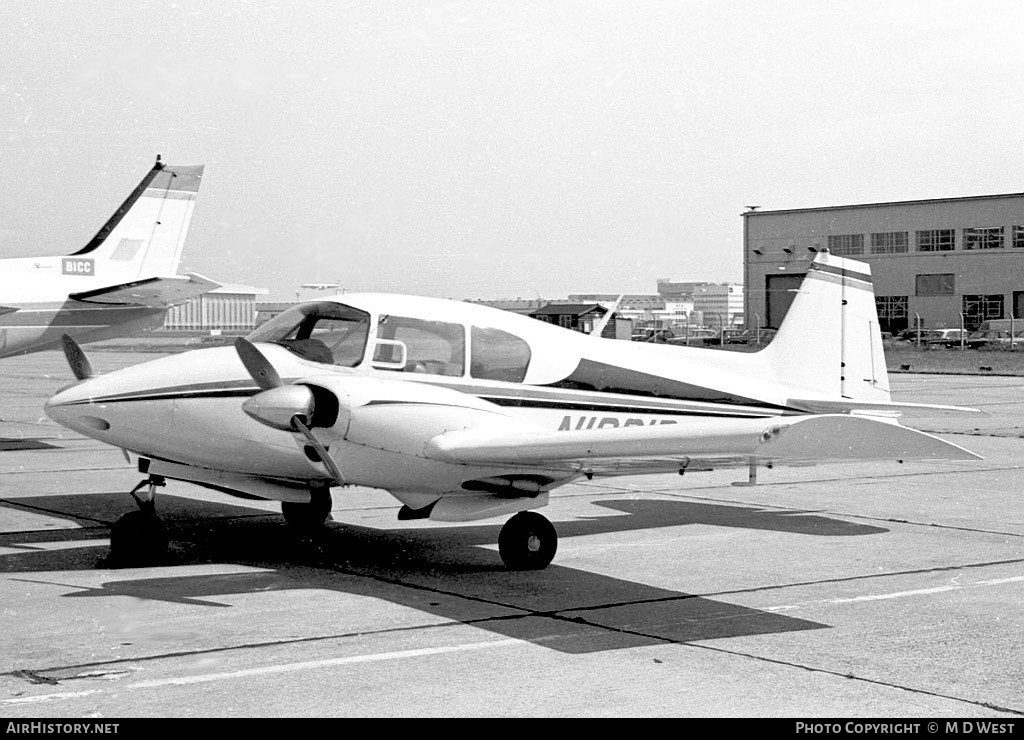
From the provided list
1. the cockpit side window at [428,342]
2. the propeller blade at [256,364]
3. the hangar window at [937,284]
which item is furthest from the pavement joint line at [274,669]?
the hangar window at [937,284]

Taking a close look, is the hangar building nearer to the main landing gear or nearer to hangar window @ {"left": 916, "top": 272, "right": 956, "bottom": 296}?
hangar window @ {"left": 916, "top": 272, "right": 956, "bottom": 296}

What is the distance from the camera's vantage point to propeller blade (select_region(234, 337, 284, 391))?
886cm

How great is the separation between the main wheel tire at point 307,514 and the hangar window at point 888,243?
75.1m

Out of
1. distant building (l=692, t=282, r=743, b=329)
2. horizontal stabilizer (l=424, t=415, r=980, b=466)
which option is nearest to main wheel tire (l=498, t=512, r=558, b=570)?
horizontal stabilizer (l=424, t=415, r=980, b=466)

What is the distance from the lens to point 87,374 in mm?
10391

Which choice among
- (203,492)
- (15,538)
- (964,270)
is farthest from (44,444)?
(964,270)

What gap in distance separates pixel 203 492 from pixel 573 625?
736 cm

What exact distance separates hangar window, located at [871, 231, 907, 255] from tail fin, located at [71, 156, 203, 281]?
205ft

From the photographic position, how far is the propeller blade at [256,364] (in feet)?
29.1

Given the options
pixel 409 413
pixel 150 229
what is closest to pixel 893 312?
pixel 150 229

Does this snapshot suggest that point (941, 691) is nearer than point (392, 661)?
Yes

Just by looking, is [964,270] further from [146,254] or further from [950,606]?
[950,606]

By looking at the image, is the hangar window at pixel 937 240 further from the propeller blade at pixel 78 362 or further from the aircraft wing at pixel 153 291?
the propeller blade at pixel 78 362

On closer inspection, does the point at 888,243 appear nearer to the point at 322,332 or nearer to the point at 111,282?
the point at 111,282
